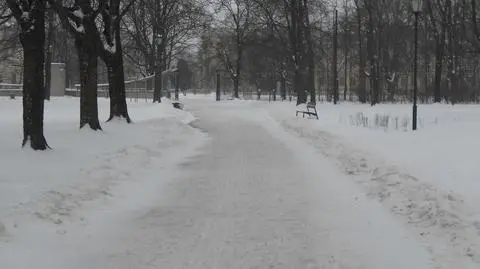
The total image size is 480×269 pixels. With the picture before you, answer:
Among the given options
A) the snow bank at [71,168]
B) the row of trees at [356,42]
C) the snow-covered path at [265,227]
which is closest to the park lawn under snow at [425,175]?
the snow-covered path at [265,227]

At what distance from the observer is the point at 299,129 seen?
23.7 m

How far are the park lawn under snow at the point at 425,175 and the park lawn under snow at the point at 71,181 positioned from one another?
386 cm

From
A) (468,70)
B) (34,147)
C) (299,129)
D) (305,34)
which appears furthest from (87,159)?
(468,70)

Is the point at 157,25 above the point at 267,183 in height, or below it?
above

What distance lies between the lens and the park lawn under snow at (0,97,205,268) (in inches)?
282

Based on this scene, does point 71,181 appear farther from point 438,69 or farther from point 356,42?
point 356,42

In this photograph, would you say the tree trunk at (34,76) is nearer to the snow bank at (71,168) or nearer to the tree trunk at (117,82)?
the snow bank at (71,168)

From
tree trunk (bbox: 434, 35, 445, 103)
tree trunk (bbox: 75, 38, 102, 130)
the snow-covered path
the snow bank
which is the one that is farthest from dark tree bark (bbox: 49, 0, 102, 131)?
tree trunk (bbox: 434, 35, 445, 103)

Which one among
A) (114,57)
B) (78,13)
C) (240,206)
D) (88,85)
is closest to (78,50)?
(88,85)

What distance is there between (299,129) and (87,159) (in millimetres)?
12425

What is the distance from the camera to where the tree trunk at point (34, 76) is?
12727 mm

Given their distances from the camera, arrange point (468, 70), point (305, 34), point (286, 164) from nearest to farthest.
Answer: point (286, 164)
point (305, 34)
point (468, 70)

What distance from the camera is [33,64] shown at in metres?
12.8

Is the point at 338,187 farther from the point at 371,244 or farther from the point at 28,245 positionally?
the point at 28,245
